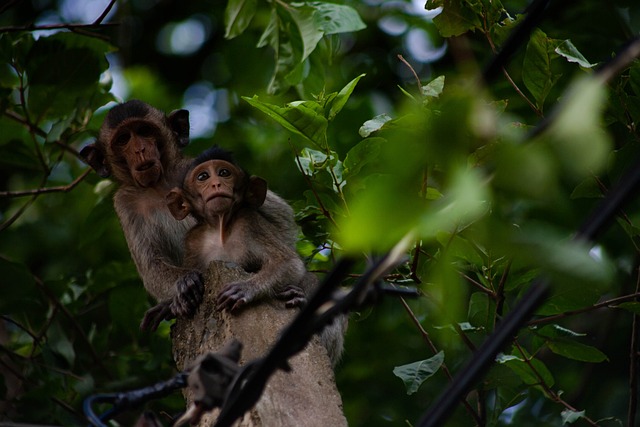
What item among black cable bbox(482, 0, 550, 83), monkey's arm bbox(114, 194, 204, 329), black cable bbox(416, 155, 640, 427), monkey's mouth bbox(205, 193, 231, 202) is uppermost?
black cable bbox(482, 0, 550, 83)

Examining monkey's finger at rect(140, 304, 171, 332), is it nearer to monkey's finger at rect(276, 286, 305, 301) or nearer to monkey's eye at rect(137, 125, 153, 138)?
monkey's finger at rect(276, 286, 305, 301)

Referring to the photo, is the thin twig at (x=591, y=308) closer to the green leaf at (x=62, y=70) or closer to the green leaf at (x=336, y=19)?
the green leaf at (x=336, y=19)

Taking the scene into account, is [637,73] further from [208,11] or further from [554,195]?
[208,11]

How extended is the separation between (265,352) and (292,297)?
87 cm

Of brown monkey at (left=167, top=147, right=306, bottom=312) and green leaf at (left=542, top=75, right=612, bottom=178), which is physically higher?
green leaf at (left=542, top=75, right=612, bottom=178)

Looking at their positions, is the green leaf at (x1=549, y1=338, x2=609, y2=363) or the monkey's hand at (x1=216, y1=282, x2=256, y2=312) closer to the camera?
the monkey's hand at (x1=216, y1=282, x2=256, y2=312)

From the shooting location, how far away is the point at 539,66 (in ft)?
13.4

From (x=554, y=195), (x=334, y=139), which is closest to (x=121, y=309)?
(x=334, y=139)

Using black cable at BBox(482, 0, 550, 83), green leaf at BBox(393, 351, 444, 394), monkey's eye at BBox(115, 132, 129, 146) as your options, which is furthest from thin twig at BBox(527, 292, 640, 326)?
monkey's eye at BBox(115, 132, 129, 146)

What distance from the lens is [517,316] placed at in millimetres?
1895

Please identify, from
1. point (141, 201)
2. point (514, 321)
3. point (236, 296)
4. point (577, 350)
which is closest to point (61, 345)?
point (141, 201)

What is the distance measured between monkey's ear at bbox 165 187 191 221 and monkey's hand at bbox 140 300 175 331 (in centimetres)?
57

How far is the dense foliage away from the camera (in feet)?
4.98

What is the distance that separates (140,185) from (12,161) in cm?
84
